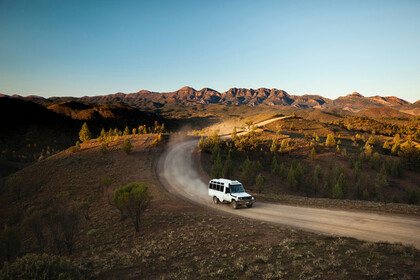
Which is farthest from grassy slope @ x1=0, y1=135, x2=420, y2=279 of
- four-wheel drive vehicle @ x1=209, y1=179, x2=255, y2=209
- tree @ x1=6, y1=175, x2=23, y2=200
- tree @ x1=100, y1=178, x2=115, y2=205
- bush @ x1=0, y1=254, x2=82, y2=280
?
tree @ x1=6, y1=175, x2=23, y2=200

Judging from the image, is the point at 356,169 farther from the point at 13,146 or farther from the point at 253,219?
the point at 13,146

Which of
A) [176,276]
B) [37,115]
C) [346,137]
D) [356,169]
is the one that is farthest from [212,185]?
[37,115]

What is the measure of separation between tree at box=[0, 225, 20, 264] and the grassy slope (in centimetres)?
343

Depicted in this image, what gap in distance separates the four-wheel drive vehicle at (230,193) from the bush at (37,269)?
46.1 feet

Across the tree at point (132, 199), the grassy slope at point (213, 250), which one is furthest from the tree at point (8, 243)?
the tree at point (132, 199)

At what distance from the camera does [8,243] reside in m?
12.0

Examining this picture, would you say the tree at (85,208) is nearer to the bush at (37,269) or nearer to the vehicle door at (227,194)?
the vehicle door at (227,194)

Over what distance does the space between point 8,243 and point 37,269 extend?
878 cm

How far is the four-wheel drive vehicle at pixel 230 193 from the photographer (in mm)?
18891

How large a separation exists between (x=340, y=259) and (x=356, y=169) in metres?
44.7

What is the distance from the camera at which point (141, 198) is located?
633 inches

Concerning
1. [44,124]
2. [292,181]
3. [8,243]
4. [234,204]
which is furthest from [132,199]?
[44,124]

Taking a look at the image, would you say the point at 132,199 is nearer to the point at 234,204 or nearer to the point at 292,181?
the point at 234,204

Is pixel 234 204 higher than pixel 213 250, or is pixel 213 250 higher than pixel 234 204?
pixel 213 250
